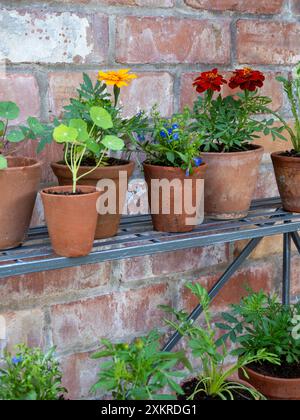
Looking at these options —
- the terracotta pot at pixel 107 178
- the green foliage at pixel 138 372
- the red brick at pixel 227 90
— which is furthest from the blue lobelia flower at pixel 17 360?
the red brick at pixel 227 90

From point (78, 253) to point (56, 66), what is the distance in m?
0.42

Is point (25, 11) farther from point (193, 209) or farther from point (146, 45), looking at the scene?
point (193, 209)

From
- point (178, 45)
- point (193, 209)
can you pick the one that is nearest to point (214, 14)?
point (178, 45)

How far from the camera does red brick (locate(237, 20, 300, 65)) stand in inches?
59.4

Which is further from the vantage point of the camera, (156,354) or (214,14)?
(214,14)

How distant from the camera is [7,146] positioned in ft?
4.00

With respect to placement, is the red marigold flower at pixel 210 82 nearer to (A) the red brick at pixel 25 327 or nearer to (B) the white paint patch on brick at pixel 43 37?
(B) the white paint patch on brick at pixel 43 37

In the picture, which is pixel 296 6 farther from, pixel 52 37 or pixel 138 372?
pixel 138 372

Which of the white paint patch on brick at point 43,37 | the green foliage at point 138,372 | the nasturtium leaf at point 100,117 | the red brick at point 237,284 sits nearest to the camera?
the green foliage at point 138,372

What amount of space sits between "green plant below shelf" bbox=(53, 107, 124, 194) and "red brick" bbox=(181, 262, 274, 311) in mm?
549

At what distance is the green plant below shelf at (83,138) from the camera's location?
104cm

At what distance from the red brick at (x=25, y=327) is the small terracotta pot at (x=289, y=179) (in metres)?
0.57

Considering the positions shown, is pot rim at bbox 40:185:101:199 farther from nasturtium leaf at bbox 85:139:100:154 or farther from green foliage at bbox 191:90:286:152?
green foliage at bbox 191:90:286:152
